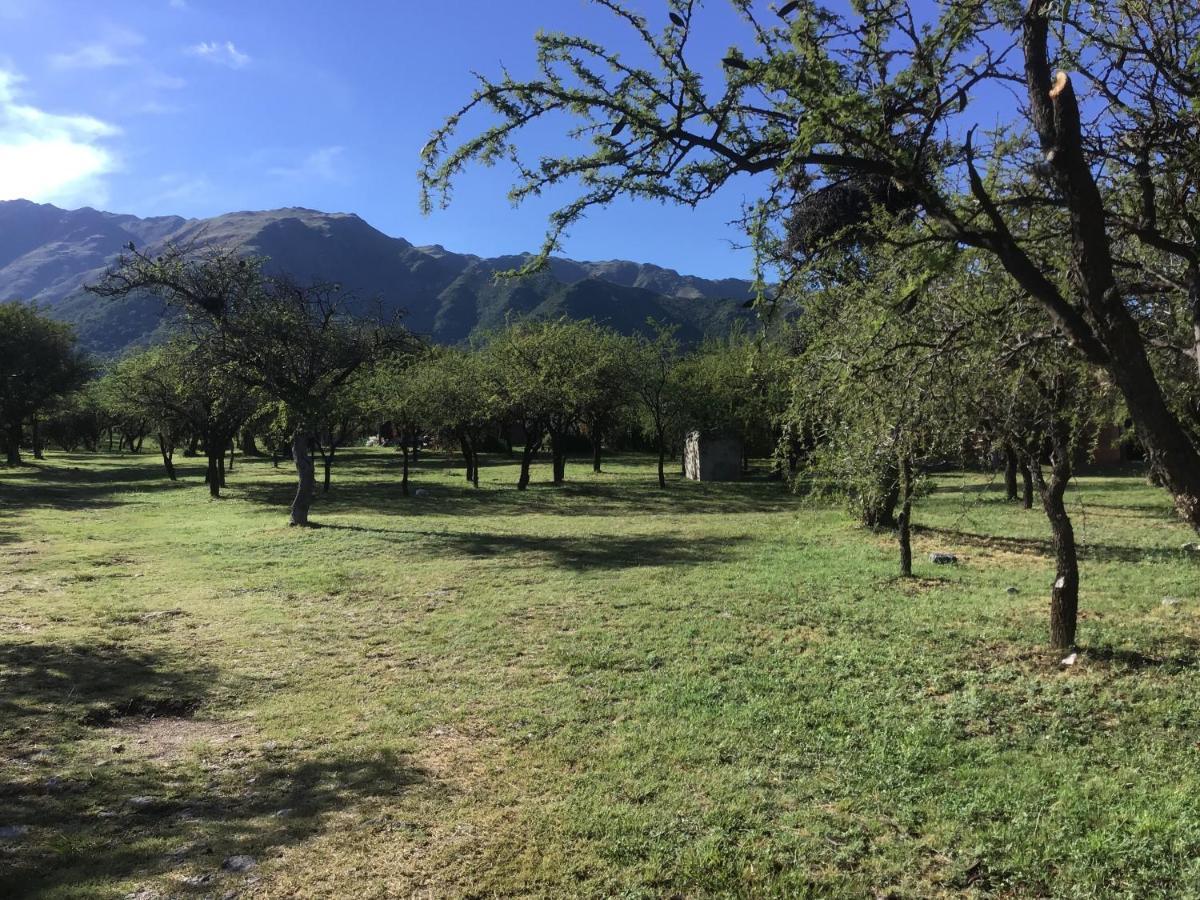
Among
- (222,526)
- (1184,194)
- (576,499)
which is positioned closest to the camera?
(1184,194)

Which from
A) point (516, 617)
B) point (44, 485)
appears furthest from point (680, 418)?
point (44, 485)

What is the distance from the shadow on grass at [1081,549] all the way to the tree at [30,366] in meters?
38.6

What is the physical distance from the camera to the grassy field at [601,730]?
360cm

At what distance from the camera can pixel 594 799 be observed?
4277 millimetres

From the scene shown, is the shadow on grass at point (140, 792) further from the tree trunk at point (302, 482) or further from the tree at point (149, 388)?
the tree at point (149, 388)

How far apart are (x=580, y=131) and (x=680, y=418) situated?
26.6 meters

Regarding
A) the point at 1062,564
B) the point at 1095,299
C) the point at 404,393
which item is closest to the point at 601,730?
the point at 1095,299

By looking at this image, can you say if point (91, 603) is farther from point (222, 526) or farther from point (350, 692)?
point (222, 526)

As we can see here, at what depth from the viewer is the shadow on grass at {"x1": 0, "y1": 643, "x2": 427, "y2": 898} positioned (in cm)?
368

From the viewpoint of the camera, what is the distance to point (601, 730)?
212 inches

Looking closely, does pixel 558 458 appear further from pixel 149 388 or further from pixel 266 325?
pixel 149 388

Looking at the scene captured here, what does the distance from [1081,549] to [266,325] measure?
58.4 feet

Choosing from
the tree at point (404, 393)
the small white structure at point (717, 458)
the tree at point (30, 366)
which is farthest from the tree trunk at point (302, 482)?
the tree at point (30, 366)

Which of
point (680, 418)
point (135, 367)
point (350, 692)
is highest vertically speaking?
point (135, 367)
